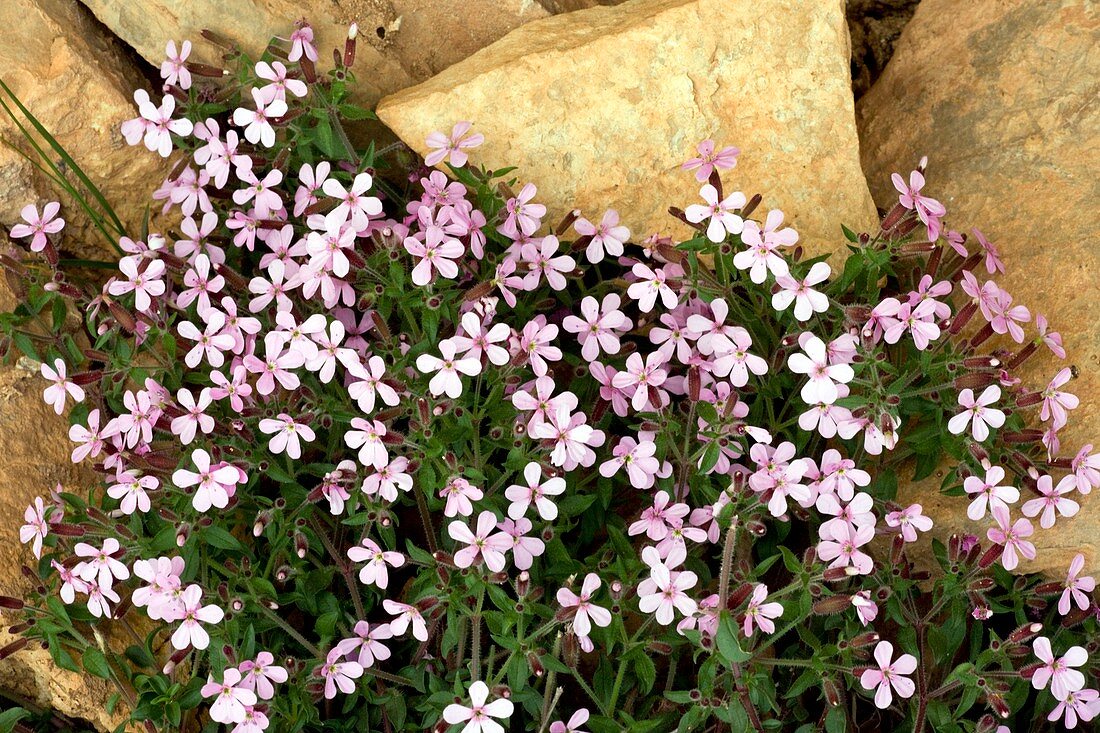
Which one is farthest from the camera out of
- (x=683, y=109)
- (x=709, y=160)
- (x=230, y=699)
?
(x=683, y=109)

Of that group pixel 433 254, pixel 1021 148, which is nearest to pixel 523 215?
pixel 433 254

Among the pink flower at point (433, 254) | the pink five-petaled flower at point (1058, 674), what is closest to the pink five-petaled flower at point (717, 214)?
the pink flower at point (433, 254)

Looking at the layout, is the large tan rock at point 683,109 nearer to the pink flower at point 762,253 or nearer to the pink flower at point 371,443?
the pink flower at point 762,253

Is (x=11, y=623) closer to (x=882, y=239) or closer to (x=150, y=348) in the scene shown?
(x=150, y=348)

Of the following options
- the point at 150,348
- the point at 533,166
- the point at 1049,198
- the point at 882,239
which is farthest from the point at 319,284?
the point at 1049,198

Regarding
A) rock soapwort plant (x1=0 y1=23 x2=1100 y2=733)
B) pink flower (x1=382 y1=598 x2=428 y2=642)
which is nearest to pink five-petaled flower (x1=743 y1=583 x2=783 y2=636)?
rock soapwort plant (x1=0 y1=23 x2=1100 y2=733)

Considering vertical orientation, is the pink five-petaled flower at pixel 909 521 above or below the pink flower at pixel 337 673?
below

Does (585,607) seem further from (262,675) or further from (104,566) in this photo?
(104,566)
